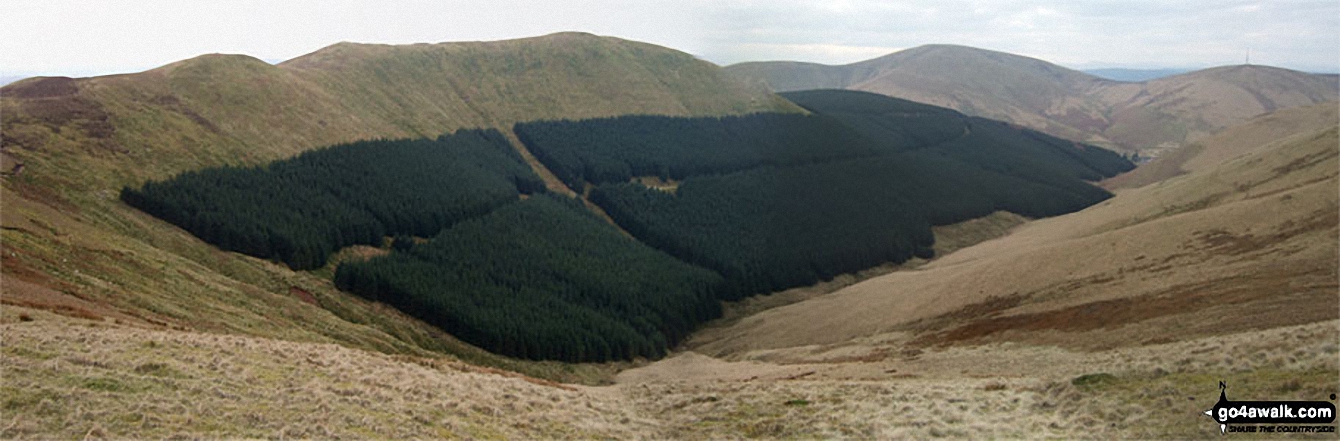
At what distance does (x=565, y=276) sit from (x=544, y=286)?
4829 mm

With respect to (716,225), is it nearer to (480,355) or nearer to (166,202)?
(480,355)

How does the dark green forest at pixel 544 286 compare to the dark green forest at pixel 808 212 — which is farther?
the dark green forest at pixel 808 212

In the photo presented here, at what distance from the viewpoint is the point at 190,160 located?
259ft

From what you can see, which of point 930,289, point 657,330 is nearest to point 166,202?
point 657,330

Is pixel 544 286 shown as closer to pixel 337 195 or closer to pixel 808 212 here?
pixel 337 195

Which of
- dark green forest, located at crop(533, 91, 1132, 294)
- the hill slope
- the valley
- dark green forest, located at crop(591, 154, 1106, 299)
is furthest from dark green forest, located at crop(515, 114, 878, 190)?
the hill slope

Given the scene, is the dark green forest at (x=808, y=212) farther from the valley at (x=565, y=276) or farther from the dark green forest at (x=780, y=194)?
the valley at (x=565, y=276)

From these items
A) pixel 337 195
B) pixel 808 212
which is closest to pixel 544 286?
pixel 337 195

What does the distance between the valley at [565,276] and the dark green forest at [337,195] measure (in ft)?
1.27

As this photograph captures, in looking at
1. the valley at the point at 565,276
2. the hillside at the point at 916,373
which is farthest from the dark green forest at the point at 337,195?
the hillside at the point at 916,373

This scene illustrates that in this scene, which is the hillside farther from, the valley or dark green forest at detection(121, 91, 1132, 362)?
dark green forest at detection(121, 91, 1132, 362)

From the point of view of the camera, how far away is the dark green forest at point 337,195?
68.2m

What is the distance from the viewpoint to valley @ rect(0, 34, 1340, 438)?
26.0 metres

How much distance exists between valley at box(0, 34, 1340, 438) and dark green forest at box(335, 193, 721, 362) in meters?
0.48
